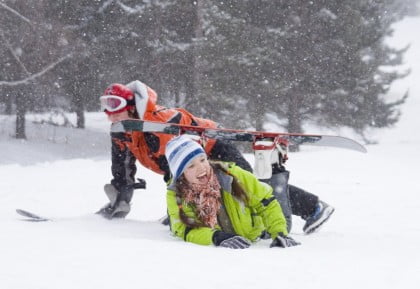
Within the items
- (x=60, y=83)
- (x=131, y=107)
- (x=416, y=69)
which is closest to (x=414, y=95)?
(x=416, y=69)

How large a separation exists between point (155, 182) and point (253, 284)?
747 centimetres

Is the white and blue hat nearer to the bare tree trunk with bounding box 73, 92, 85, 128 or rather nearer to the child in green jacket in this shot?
the child in green jacket

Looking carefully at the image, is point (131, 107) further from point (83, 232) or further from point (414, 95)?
point (414, 95)

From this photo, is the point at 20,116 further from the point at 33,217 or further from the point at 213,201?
the point at 213,201

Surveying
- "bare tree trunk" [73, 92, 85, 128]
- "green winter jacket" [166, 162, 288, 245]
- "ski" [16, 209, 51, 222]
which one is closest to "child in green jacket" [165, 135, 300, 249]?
A: "green winter jacket" [166, 162, 288, 245]

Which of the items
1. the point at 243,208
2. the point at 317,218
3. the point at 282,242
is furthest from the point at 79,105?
the point at 282,242

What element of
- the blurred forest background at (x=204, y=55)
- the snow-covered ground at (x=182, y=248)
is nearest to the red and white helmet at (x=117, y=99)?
the snow-covered ground at (x=182, y=248)

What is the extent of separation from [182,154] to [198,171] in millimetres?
148

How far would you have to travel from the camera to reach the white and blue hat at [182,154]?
3621 mm

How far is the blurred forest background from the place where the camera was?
57.6 feet

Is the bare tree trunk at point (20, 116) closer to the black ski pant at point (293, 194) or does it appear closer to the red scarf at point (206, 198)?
the black ski pant at point (293, 194)

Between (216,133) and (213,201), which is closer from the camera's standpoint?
Result: (213,201)

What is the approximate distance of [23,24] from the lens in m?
16.8

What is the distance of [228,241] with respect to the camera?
134 inches
